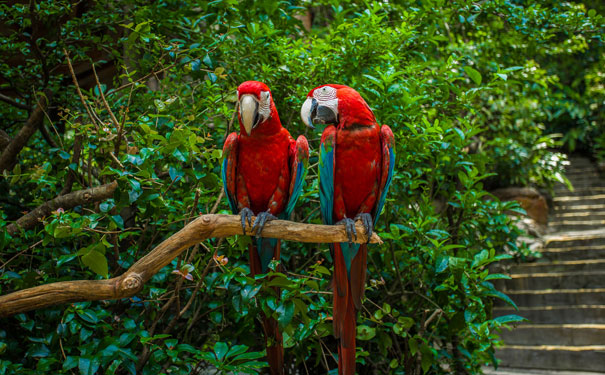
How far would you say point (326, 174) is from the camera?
1564 millimetres

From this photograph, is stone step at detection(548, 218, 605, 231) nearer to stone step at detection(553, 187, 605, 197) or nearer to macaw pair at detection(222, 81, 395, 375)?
stone step at detection(553, 187, 605, 197)

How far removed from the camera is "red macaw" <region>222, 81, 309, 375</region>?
1.59 m

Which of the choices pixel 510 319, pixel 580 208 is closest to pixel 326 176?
pixel 510 319

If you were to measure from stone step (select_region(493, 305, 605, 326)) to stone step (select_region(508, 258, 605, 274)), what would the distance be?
656 mm

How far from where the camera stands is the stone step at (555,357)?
12.3 feet

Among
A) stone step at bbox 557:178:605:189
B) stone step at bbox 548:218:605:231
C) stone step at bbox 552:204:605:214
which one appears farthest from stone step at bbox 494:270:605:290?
stone step at bbox 557:178:605:189

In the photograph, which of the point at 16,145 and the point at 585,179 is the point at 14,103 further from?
the point at 585,179

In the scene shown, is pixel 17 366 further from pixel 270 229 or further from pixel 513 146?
pixel 513 146

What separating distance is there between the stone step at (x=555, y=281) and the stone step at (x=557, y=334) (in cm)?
60

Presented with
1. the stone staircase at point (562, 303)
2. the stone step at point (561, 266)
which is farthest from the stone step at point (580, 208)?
the stone step at point (561, 266)

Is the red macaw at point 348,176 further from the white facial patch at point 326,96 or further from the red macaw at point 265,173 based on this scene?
the red macaw at point 265,173

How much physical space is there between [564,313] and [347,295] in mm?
3908

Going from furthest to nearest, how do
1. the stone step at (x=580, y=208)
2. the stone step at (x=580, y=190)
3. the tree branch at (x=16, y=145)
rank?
the stone step at (x=580, y=190) < the stone step at (x=580, y=208) < the tree branch at (x=16, y=145)

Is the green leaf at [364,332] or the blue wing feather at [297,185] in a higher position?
the blue wing feather at [297,185]
